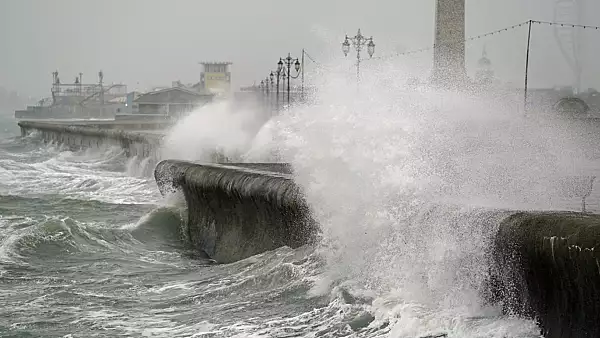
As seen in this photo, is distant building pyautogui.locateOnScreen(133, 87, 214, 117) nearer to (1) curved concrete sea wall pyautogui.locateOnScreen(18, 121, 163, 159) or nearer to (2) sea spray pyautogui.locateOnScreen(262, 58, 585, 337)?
(1) curved concrete sea wall pyautogui.locateOnScreen(18, 121, 163, 159)

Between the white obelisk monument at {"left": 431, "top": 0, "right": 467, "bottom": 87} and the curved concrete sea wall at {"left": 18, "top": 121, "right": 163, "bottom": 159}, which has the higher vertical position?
the white obelisk monument at {"left": 431, "top": 0, "right": 467, "bottom": 87}

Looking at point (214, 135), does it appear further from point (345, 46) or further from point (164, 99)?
point (164, 99)

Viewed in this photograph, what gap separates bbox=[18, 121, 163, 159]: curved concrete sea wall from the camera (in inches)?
→ 1010

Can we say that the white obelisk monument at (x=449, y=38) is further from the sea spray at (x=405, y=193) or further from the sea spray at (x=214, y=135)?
the sea spray at (x=405, y=193)

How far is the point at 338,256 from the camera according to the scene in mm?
6969

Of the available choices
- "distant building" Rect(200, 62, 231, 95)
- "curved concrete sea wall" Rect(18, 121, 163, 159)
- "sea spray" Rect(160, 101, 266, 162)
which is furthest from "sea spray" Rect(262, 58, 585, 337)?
"distant building" Rect(200, 62, 231, 95)

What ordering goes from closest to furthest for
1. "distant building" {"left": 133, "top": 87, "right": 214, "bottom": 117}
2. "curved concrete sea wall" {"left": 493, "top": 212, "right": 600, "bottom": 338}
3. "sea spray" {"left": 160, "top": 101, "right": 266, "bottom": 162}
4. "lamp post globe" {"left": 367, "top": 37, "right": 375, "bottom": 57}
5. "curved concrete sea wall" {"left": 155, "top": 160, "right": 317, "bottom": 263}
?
"curved concrete sea wall" {"left": 493, "top": 212, "right": 600, "bottom": 338}
"curved concrete sea wall" {"left": 155, "top": 160, "right": 317, "bottom": 263}
"sea spray" {"left": 160, "top": 101, "right": 266, "bottom": 162}
"lamp post globe" {"left": 367, "top": 37, "right": 375, "bottom": 57}
"distant building" {"left": 133, "top": 87, "right": 214, "bottom": 117}

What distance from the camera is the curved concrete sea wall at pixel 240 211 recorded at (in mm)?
7926

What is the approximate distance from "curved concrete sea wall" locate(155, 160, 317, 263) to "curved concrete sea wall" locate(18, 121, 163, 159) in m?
12.8

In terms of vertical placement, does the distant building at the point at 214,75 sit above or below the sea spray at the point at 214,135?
above

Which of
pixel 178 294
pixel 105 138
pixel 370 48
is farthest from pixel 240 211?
pixel 105 138

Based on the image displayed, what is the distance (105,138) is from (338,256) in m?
29.3

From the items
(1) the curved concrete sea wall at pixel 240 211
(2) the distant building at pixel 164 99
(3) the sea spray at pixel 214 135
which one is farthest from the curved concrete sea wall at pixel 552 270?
(2) the distant building at pixel 164 99

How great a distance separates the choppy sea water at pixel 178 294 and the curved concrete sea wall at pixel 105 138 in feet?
43.5
